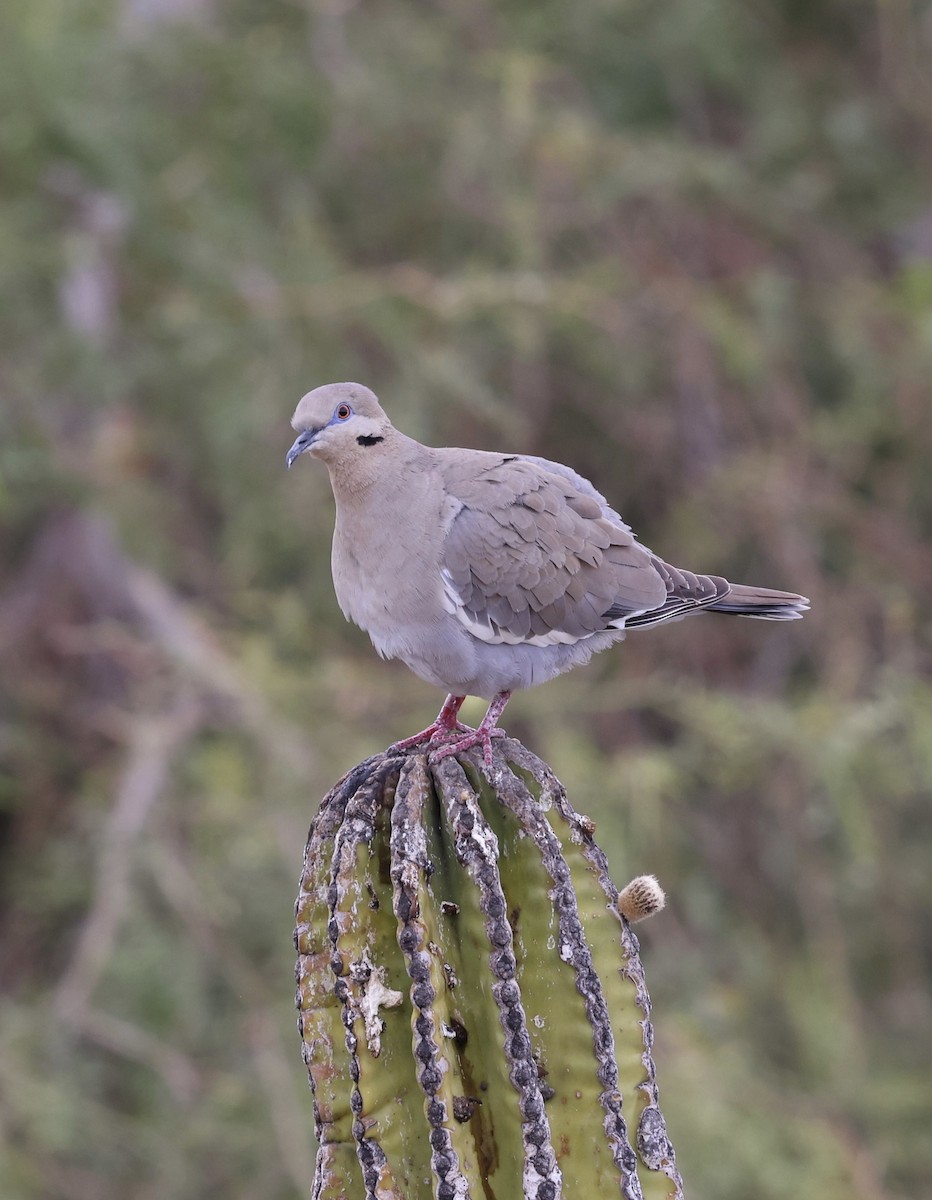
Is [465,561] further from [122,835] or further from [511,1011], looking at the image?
[122,835]

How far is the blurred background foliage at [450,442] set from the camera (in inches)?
220

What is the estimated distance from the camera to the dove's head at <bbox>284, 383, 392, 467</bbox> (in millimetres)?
3131

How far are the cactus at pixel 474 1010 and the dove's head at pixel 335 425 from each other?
1046 millimetres

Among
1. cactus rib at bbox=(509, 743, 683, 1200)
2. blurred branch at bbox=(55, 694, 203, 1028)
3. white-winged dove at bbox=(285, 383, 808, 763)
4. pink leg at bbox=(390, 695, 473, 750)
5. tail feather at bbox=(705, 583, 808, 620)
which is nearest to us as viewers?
cactus rib at bbox=(509, 743, 683, 1200)

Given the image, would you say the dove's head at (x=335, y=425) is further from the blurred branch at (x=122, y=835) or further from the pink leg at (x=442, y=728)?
the blurred branch at (x=122, y=835)

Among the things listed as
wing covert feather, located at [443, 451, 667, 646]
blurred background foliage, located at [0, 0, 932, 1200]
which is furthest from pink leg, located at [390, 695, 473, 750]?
blurred background foliage, located at [0, 0, 932, 1200]

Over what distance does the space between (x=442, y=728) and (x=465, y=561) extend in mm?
352

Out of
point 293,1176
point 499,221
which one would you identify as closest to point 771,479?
point 499,221

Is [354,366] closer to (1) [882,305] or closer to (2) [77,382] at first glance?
(2) [77,382]

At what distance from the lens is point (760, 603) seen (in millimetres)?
3430

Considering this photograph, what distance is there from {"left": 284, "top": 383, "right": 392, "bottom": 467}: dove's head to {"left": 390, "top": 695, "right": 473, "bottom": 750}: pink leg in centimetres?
58

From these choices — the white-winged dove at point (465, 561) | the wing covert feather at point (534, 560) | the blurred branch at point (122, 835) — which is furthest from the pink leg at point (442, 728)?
the blurred branch at point (122, 835)

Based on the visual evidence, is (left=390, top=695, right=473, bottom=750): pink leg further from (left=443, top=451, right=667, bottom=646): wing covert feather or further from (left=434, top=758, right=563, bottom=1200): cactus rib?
(left=434, top=758, right=563, bottom=1200): cactus rib

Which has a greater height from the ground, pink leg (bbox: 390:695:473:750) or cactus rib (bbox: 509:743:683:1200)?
pink leg (bbox: 390:695:473:750)
